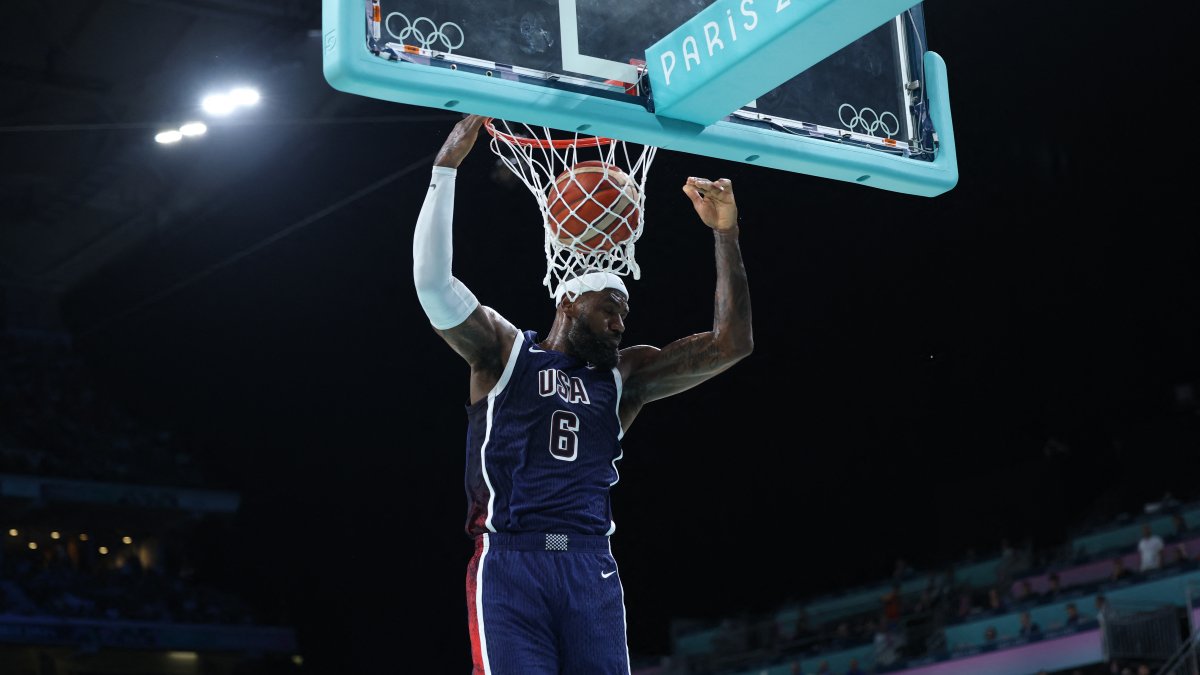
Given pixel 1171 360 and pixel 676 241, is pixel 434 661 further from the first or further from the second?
pixel 1171 360

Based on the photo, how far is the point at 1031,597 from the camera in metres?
15.6

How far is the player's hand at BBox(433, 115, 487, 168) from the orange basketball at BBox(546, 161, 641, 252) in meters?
0.54

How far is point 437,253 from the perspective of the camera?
3822 mm

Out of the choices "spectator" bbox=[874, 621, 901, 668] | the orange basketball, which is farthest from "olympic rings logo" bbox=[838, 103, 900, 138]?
"spectator" bbox=[874, 621, 901, 668]

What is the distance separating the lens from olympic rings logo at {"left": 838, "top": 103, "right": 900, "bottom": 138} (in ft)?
14.2

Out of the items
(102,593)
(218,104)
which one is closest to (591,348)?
(218,104)

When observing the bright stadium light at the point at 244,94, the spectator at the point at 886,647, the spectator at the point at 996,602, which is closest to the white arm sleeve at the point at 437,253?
the bright stadium light at the point at 244,94

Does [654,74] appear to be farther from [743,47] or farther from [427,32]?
[427,32]

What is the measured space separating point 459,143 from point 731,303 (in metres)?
0.99

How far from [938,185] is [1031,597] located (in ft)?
40.0

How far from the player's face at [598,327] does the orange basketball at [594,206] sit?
1.05 ft

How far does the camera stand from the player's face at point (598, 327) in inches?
164

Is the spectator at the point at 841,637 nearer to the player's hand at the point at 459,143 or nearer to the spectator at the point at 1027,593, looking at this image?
the spectator at the point at 1027,593

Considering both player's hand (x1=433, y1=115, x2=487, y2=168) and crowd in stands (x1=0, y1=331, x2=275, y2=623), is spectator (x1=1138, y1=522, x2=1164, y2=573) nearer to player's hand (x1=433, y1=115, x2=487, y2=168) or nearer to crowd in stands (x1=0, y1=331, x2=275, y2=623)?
player's hand (x1=433, y1=115, x2=487, y2=168)
